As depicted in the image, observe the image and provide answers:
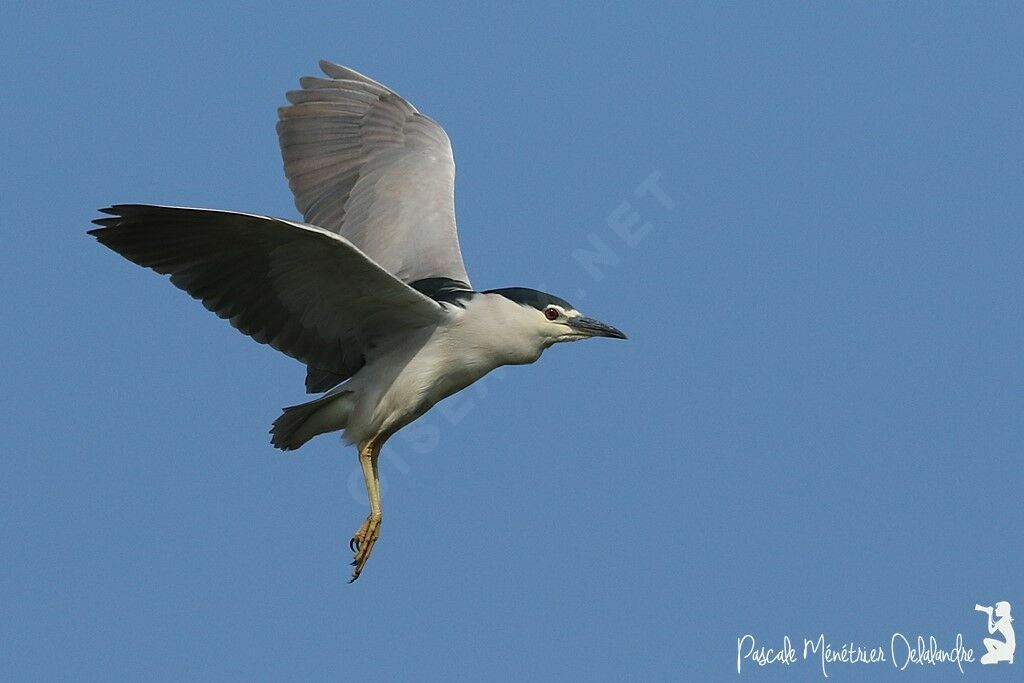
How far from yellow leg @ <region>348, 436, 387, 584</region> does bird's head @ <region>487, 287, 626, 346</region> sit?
1127mm

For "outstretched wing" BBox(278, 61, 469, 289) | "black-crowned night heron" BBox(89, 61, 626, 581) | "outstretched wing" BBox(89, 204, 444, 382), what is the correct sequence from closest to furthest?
1. "outstretched wing" BBox(89, 204, 444, 382)
2. "black-crowned night heron" BBox(89, 61, 626, 581)
3. "outstretched wing" BBox(278, 61, 469, 289)

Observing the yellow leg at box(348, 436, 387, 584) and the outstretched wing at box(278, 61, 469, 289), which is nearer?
the yellow leg at box(348, 436, 387, 584)

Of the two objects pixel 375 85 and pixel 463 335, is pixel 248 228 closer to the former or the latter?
pixel 463 335

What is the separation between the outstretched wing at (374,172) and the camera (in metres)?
10.1

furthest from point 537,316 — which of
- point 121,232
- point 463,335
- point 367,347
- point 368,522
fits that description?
point 121,232

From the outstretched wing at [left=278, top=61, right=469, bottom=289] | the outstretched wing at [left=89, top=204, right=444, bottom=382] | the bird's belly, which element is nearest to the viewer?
the outstretched wing at [left=89, top=204, right=444, bottom=382]

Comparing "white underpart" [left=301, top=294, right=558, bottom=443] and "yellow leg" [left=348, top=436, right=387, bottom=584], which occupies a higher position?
"white underpart" [left=301, top=294, right=558, bottom=443]

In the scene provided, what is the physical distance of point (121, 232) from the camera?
8188mm

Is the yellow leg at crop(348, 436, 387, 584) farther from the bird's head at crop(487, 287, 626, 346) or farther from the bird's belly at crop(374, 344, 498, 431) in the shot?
the bird's head at crop(487, 287, 626, 346)

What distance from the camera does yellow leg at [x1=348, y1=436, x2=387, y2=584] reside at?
9023mm

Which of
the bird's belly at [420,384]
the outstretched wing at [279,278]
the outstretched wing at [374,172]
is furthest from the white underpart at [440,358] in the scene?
the outstretched wing at [374,172]

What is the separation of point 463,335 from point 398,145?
2529mm

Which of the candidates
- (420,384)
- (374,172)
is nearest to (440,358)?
(420,384)

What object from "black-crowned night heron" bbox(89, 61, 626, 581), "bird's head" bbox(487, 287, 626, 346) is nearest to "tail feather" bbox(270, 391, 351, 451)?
"black-crowned night heron" bbox(89, 61, 626, 581)
